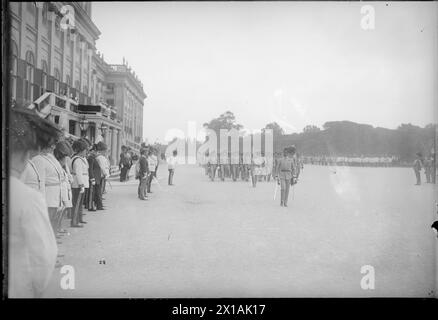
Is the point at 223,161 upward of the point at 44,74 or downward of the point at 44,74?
downward

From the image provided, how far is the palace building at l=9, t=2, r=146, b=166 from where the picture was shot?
116 inches

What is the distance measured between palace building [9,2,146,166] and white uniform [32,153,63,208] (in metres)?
0.44

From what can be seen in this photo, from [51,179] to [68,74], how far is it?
1276 millimetres

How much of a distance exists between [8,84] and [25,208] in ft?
4.96

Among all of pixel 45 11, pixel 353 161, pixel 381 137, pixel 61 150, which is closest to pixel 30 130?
pixel 61 150

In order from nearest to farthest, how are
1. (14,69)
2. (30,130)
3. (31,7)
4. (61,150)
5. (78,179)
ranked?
(30,130), (14,69), (31,7), (61,150), (78,179)

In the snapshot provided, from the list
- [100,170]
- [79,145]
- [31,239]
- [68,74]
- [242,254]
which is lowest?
[242,254]

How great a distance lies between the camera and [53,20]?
337 cm

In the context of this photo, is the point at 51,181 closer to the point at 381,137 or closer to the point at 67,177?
the point at 67,177

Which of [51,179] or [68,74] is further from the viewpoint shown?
[68,74]

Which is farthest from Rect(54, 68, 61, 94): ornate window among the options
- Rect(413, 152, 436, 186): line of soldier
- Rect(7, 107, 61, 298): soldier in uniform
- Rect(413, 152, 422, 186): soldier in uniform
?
Rect(413, 152, 422, 186): soldier in uniform

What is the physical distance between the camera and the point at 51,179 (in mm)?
3209

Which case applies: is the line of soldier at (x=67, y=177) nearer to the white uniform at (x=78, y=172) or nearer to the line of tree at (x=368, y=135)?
the white uniform at (x=78, y=172)

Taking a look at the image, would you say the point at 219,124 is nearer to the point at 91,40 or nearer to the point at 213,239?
the point at 213,239
